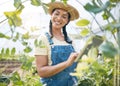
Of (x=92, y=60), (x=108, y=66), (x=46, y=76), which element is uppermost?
(x=92, y=60)

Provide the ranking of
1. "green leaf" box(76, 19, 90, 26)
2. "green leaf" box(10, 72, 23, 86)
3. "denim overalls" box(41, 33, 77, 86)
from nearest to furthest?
1. "green leaf" box(76, 19, 90, 26)
2. "green leaf" box(10, 72, 23, 86)
3. "denim overalls" box(41, 33, 77, 86)

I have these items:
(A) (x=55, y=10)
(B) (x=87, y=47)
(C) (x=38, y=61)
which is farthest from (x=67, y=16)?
(B) (x=87, y=47)

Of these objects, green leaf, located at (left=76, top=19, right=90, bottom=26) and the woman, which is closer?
green leaf, located at (left=76, top=19, right=90, bottom=26)

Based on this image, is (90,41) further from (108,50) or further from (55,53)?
(55,53)

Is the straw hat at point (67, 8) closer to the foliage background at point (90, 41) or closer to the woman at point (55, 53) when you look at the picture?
the woman at point (55, 53)

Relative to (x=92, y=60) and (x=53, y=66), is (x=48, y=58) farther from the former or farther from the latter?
(x=92, y=60)

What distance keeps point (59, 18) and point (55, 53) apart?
0.21 meters

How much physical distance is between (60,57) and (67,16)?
24 cm

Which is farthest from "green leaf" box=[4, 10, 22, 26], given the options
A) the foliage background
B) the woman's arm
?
the woman's arm

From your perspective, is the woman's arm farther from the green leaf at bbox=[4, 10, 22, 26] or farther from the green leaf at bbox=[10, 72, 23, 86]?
the green leaf at bbox=[4, 10, 22, 26]

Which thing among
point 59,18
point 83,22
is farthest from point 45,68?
point 83,22

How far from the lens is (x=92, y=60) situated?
22.7 inches

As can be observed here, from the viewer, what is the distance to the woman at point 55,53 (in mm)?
1608

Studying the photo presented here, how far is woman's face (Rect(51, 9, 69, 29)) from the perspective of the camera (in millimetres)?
1653
